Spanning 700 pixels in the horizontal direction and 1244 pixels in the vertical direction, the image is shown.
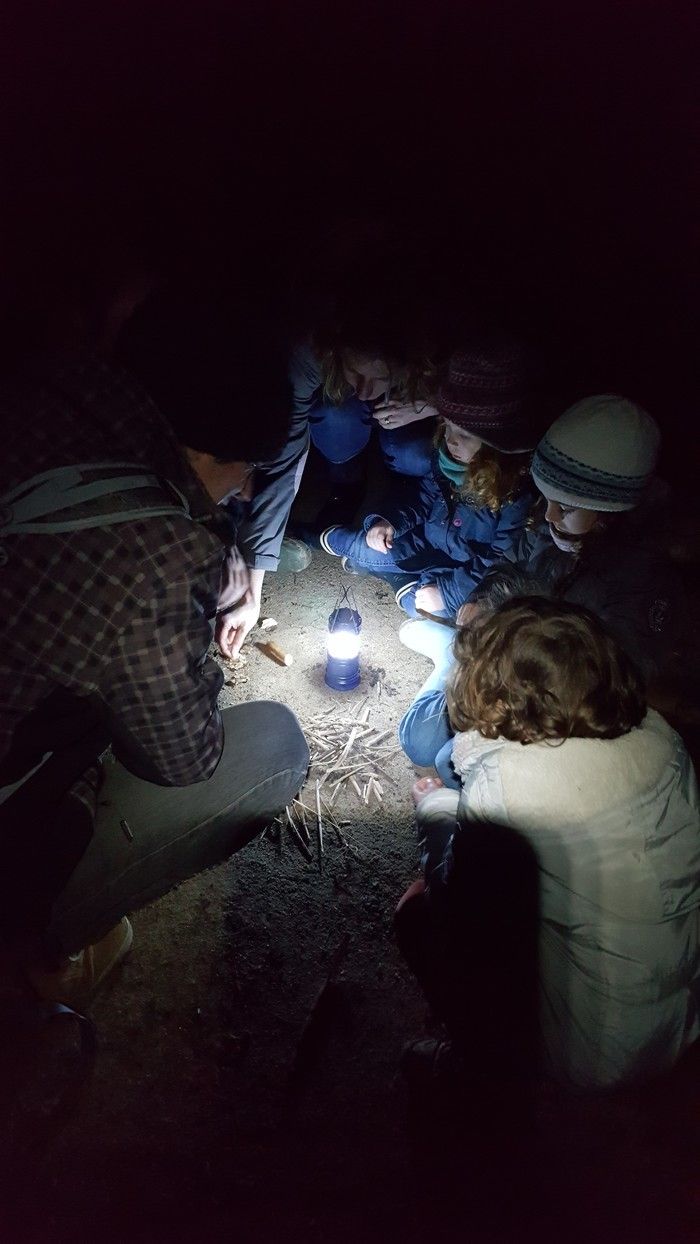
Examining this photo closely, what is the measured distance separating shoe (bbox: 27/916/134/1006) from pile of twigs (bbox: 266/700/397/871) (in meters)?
0.85

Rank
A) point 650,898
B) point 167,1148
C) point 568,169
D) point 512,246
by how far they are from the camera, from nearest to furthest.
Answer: point 650,898 < point 167,1148 < point 568,169 < point 512,246

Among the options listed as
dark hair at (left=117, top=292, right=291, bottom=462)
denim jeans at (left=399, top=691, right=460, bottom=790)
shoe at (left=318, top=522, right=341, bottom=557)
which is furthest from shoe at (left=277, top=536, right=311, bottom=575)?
dark hair at (left=117, top=292, right=291, bottom=462)

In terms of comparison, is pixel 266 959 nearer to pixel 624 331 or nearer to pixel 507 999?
pixel 507 999

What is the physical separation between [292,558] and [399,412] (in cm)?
136

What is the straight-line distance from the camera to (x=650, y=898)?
159cm

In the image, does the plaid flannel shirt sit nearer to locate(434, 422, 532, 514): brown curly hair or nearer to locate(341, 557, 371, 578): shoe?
locate(434, 422, 532, 514): brown curly hair

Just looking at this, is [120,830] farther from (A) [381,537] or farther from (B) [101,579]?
(A) [381,537]

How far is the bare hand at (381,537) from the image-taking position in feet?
13.5

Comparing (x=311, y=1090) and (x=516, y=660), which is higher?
(x=516, y=660)

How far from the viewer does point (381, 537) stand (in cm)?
413

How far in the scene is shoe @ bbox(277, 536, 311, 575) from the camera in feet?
14.2

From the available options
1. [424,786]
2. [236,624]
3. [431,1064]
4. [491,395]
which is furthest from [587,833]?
[236,624]

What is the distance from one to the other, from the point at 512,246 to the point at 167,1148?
4.88 meters

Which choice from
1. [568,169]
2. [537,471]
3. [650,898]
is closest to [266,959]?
[650,898]
